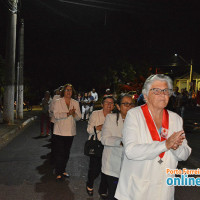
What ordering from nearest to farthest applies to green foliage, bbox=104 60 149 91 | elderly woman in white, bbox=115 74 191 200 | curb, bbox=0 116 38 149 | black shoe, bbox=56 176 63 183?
elderly woman in white, bbox=115 74 191 200
black shoe, bbox=56 176 63 183
curb, bbox=0 116 38 149
green foliage, bbox=104 60 149 91

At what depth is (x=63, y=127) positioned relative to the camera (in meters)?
6.51

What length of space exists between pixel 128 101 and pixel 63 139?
2.71 metres

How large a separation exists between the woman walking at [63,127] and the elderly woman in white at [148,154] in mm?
3879

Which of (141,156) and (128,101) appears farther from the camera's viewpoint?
(128,101)

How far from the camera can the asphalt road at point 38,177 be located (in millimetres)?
5484

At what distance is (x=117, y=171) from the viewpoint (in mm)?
4207

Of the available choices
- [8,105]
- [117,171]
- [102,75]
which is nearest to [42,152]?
[117,171]

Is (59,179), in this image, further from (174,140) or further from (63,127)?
(174,140)

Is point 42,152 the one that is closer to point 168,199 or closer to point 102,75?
point 168,199

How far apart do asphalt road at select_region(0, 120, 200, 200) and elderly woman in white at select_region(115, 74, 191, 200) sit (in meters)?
2.95

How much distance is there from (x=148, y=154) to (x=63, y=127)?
4.24 meters

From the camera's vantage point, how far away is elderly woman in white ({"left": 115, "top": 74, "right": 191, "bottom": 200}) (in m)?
2.50

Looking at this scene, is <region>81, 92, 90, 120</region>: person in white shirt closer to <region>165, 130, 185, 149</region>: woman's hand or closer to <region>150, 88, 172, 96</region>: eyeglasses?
<region>150, 88, 172, 96</region>: eyeglasses

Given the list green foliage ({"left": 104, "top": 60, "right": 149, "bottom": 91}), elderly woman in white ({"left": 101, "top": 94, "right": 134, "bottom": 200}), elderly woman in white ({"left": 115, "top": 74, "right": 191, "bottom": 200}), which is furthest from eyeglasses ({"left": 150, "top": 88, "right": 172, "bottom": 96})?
green foliage ({"left": 104, "top": 60, "right": 149, "bottom": 91})
